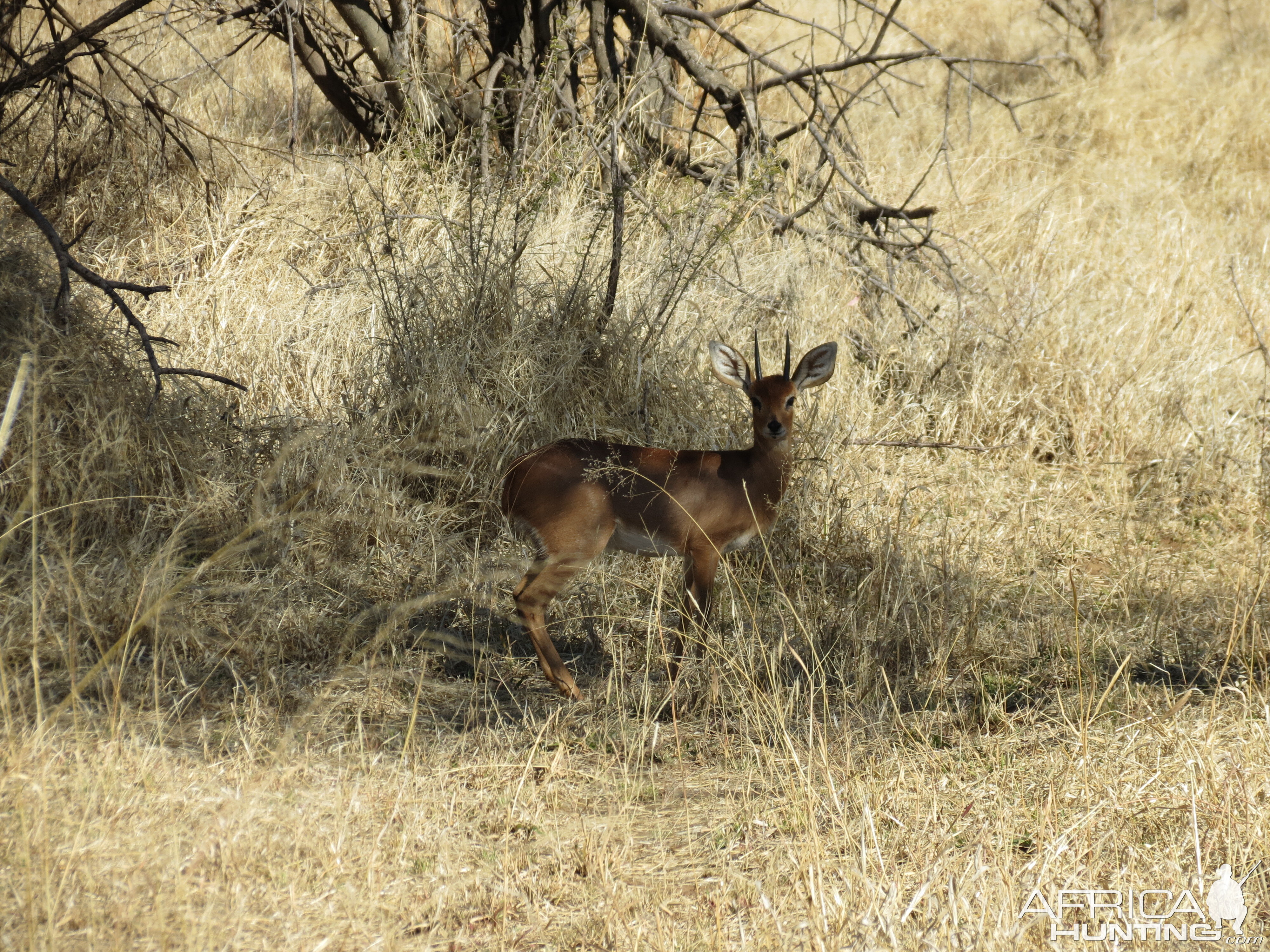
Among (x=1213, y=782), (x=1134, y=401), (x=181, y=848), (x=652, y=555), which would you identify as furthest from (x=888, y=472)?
(x=181, y=848)

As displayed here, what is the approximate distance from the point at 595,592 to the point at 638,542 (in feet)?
1.60

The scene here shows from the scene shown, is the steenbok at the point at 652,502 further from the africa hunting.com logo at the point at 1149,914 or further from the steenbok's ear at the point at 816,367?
the africa hunting.com logo at the point at 1149,914

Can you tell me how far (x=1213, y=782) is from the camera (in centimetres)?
303

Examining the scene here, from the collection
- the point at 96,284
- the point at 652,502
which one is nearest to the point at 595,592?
the point at 652,502

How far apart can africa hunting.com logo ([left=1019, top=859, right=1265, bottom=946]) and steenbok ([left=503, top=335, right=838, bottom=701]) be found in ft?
4.89

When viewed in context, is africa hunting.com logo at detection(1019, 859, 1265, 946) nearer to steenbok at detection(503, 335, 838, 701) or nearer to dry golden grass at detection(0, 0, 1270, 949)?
dry golden grass at detection(0, 0, 1270, 949)

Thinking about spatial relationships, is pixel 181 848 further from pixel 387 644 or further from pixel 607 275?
pixel 607 275

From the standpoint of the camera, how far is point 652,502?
4.04m

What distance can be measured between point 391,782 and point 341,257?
4135 mm

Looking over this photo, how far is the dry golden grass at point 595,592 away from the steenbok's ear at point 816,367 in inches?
28.1

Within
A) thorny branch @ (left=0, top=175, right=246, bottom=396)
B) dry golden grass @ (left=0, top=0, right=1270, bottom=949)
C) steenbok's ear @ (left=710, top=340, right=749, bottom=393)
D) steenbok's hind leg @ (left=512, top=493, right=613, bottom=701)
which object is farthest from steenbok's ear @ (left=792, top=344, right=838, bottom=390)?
→ thorny branch @ (left=0, top=175, right=246, bottom=396)

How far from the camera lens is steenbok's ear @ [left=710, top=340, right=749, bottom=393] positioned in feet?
14.2

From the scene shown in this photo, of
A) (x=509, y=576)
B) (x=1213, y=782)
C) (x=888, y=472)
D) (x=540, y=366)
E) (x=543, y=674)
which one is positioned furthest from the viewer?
(x=888, y=472)

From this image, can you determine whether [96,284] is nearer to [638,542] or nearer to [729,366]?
[638,542]
